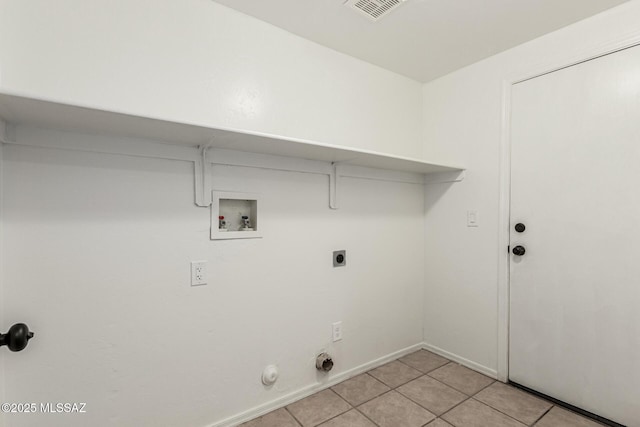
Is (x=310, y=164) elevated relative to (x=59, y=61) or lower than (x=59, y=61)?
lower

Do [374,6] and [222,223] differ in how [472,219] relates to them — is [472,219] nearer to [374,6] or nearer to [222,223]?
[374,6]

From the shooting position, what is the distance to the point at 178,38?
154cm

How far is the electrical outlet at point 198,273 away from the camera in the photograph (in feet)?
5.23

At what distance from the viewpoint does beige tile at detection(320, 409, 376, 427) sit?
1691mm

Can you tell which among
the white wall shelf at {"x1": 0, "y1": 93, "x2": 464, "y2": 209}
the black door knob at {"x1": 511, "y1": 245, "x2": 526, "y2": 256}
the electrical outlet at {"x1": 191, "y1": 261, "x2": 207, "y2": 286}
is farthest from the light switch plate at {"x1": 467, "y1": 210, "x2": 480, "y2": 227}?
the electrical outlet at {"x1": 191, "y1": 261, "x2": 207, "y2": 286}

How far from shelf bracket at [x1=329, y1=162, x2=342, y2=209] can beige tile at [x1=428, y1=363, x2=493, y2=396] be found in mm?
1471

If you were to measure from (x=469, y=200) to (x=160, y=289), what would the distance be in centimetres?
221

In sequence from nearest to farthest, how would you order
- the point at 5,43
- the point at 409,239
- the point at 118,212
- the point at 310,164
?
the point at 5,43 < the point at 118,212 < the point at 310,164 < the point at 409,239

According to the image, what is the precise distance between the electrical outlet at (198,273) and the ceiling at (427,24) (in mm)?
1431

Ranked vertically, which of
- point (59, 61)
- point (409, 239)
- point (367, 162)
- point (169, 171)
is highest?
point (59, 61)

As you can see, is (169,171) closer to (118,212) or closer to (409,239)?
(118,212)

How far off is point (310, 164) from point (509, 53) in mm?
1631

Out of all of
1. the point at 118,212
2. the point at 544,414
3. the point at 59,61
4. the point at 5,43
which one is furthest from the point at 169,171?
the point at 544,414

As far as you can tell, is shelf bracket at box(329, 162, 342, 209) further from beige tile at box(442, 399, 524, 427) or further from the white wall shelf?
beige tile at box(442, 399, 524, 427)
